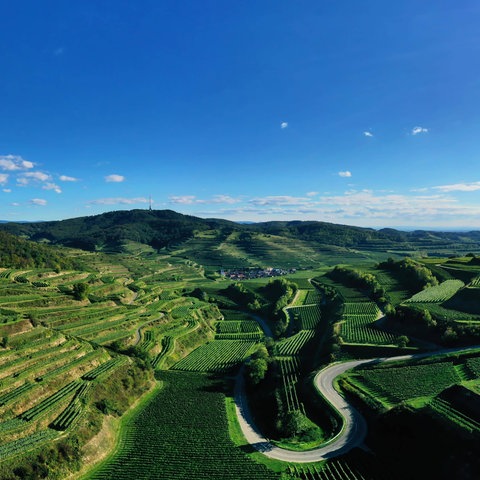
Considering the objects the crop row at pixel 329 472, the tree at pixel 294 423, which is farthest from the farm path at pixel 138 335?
the crop row at pixel 329 472

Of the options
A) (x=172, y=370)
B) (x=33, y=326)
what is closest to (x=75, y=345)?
(x=33, y=326)

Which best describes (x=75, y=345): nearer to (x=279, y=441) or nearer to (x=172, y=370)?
(x=172, y=370)

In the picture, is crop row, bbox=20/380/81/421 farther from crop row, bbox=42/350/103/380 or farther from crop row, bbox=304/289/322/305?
crop row, bbox=304/289/322/305

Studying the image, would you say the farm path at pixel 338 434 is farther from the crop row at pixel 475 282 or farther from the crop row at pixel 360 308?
the crop row at pixel 475 282

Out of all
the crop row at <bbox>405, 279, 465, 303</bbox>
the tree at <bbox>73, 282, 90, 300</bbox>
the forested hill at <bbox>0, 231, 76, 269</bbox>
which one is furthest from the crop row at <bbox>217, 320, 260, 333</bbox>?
the forested hill at <bbox>0, 231, 76, 269</bbox>

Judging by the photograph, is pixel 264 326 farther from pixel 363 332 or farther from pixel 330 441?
pixel 330 441
